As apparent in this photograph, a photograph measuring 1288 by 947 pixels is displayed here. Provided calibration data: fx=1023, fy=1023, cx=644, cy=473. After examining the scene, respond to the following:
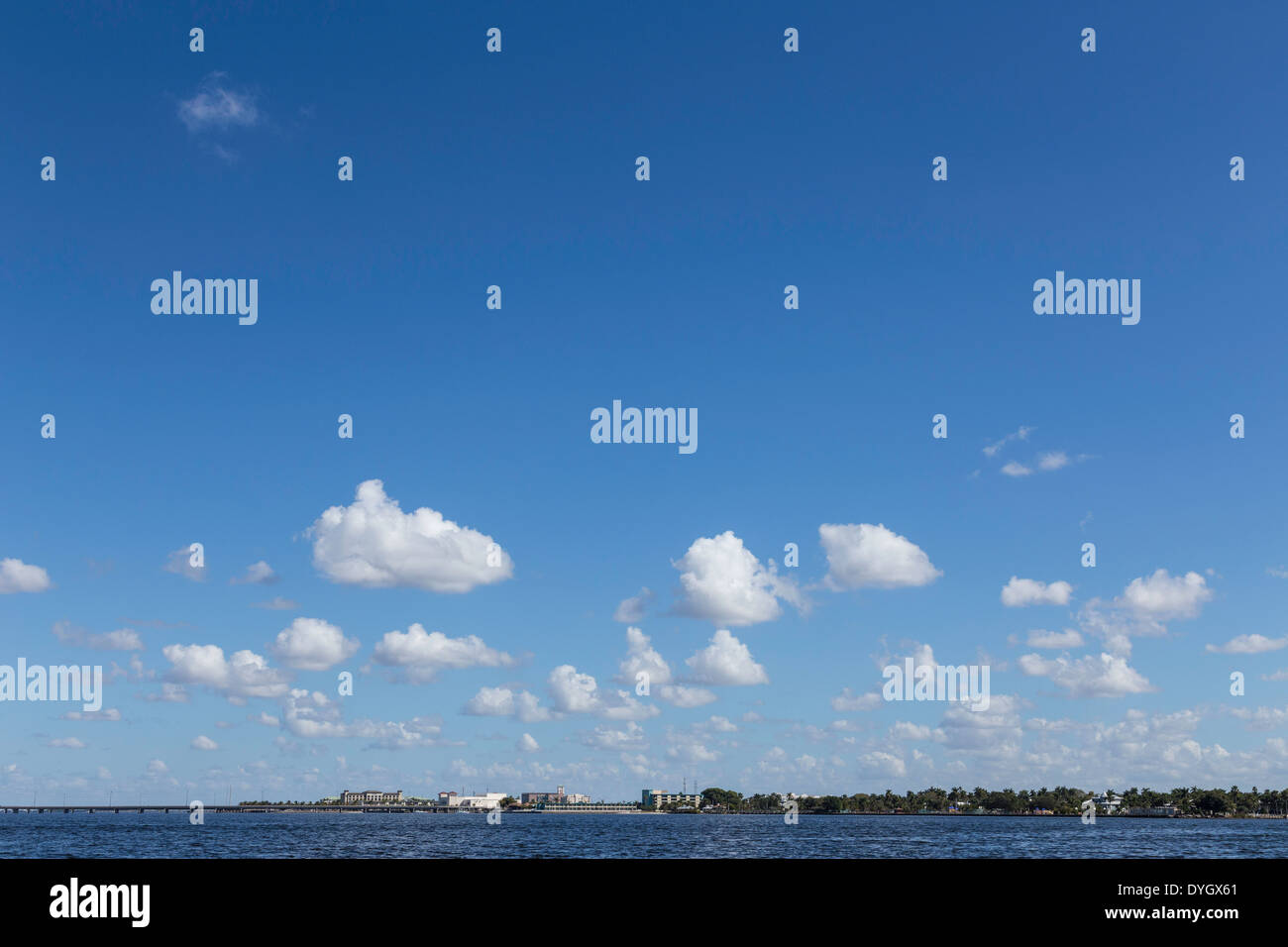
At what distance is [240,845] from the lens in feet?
548
